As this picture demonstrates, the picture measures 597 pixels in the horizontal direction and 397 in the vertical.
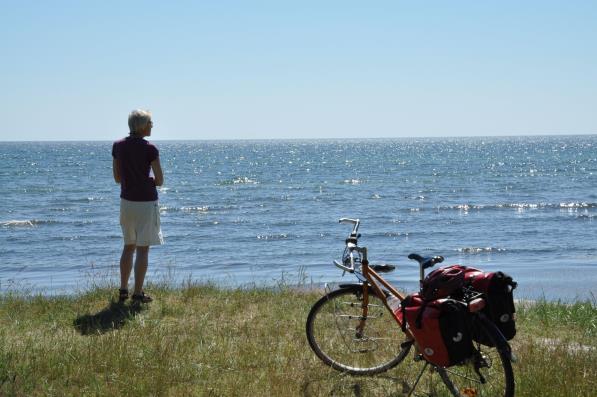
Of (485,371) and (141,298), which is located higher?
(485,371)

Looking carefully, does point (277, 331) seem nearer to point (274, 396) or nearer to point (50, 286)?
point (274, 396)

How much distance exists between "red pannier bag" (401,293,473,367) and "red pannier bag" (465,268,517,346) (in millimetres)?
125

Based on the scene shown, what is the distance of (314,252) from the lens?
1934 cm

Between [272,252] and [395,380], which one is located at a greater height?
[395,380]

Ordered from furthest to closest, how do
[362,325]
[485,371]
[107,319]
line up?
[107,319] < [362,325] < [485,371]

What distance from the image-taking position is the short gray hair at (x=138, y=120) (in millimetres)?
7398

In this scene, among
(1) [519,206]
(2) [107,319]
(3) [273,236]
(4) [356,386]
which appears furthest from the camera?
(1) [519,206]

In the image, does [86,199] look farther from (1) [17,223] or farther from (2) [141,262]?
(2) [141,262]

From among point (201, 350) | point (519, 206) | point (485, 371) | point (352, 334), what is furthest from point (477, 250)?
point (485, 371)

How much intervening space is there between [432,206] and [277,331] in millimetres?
26588

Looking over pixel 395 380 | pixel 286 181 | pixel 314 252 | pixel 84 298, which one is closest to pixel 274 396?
pixel 395 380

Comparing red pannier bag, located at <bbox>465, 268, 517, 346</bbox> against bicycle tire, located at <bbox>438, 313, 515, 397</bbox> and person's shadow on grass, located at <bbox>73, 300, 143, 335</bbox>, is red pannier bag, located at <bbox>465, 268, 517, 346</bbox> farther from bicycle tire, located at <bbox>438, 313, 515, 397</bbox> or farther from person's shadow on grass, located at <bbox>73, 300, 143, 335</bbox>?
person's shadow on grass, located at <bbox>73, 300, 143, 335</bbox>

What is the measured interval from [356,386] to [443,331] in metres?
1.15

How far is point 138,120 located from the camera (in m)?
7.40
